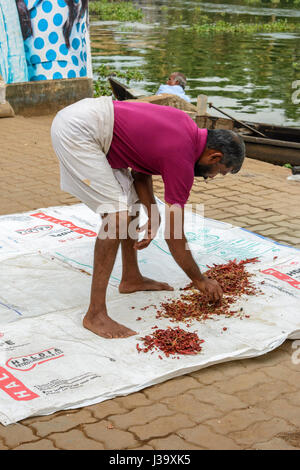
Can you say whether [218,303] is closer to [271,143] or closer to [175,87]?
[271,143]

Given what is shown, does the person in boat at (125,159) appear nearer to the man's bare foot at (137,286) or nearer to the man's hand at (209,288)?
the man's hand at (209,288)

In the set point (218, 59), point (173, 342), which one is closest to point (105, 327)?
point (173, 342)

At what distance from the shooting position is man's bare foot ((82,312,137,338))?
334 cm

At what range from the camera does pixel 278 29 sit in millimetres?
30500

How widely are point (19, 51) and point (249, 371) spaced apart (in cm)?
764

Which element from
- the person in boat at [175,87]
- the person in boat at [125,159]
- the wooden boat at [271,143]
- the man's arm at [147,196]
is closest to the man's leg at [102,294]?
the person in boat at [125,159]

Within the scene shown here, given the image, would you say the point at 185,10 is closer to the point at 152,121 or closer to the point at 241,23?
the point at 241,23

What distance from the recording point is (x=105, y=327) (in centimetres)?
337

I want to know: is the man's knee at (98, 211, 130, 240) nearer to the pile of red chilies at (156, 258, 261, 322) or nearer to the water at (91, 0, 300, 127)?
the pile of red chilies at (156, 258, 261, 322)

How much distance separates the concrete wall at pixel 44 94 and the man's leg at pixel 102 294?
6.87 metres

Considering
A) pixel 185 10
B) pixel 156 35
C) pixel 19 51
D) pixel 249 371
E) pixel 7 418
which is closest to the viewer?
pixel 7 418

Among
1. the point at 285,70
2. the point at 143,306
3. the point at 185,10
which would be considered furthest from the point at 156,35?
the point at 143,306

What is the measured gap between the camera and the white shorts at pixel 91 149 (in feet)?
10.9

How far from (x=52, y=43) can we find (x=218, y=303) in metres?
7.16
